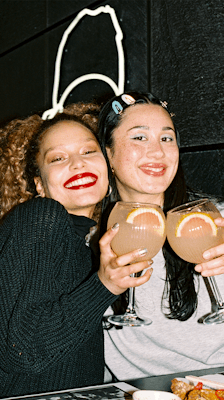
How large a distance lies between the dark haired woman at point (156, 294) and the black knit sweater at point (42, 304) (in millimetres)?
436

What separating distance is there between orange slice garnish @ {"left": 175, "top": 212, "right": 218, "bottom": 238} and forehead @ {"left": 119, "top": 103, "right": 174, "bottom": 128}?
632 millimetres

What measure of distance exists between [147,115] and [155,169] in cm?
25

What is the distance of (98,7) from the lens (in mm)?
2924

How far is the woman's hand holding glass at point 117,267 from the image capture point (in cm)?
125

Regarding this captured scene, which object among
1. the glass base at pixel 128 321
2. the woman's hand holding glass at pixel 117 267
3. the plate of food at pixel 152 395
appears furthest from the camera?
the glass base at pixel 128 321

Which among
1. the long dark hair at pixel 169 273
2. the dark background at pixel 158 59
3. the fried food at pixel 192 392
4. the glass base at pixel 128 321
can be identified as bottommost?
the fried food at pixel 192 392

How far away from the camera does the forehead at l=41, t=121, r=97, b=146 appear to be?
1794 millimetres

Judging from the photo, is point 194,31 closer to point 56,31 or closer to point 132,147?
point 132,147

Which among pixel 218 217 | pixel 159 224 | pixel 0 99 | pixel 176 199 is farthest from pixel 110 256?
pixel 0 99

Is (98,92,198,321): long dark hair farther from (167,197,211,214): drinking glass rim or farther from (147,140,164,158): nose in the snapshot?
(167,197,211,214): drinking glass rim

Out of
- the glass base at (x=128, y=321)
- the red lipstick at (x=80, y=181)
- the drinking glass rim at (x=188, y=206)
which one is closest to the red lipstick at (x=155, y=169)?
the red lipstick at (x=80, y=181)

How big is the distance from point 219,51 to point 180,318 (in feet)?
4.21

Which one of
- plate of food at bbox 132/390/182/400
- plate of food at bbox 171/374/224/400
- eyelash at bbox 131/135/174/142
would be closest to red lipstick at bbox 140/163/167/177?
eyelash at bbox 131/135/174/142

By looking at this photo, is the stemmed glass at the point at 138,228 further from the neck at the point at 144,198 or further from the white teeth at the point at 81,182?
the neck at the point at 144,198
